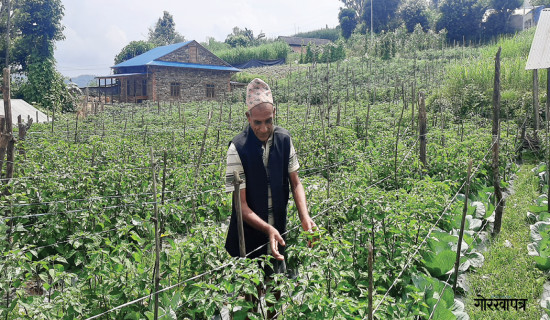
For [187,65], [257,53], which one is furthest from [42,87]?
[257,53]

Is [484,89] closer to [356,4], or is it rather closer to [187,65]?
[187,65]

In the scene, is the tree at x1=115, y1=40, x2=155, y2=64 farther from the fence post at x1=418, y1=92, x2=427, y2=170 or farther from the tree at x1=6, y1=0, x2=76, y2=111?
the fence post at x1=418, y1=92, x2=427, y2=170


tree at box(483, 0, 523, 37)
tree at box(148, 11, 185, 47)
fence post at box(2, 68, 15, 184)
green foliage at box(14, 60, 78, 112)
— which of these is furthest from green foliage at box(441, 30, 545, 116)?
tree at box(148, 11, 185, 47)

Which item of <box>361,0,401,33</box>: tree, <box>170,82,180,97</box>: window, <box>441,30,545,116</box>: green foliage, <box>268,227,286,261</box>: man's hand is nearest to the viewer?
<box>268,227,286,261</box>: man's hand

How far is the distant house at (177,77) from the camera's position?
28.9m

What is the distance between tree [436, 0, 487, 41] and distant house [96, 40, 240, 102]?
18183mm

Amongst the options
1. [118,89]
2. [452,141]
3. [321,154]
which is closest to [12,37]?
[118,89]

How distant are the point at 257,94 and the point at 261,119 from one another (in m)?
0.15

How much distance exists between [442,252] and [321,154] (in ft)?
13.3

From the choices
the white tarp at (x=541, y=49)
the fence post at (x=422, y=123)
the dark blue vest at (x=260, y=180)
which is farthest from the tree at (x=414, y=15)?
the dark blue vest at (x=260, y=180)

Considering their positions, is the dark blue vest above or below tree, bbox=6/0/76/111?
below

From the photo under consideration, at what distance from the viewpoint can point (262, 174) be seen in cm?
260

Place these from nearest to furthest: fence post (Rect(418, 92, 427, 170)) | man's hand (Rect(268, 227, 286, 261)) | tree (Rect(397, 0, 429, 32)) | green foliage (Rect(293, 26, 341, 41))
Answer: man's hand (Rect(268, 227, 286, 261))
fence post (Rect(418, 92, 427, 170))
tree (Rect(397, 0, 429, 32))
green foliage (Rect(293, 26, 341, 41))

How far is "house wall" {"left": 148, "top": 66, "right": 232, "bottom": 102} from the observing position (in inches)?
1134
